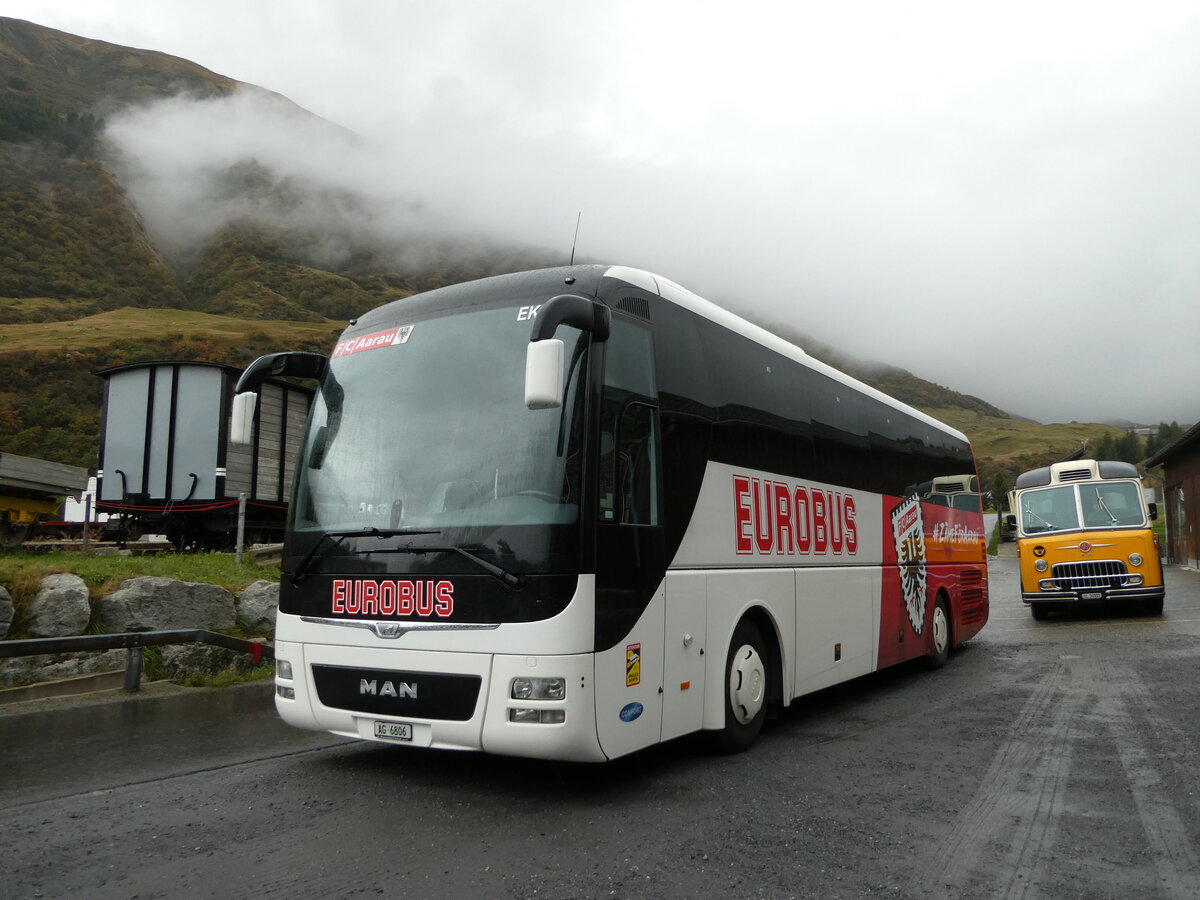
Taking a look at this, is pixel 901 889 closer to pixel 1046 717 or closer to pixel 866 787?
pixel 866 787

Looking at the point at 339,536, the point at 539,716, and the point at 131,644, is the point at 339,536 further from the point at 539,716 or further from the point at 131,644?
the point at 131,644

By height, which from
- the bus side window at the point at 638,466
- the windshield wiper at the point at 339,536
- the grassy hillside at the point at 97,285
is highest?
the grassy hillside at the point at 97,285

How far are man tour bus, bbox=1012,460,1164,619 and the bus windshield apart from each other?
46.1 ft

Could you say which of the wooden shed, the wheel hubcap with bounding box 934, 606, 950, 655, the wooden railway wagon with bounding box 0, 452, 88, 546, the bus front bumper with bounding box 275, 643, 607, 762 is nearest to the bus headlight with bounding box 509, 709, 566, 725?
the bus front bumper with bounding box 275, 643, 607, 762

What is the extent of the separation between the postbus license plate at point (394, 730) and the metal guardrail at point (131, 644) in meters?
3.95

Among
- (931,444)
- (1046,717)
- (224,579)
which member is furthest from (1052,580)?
(224,579)

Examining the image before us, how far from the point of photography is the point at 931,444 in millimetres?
11602

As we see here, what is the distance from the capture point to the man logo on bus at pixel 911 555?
388 inches

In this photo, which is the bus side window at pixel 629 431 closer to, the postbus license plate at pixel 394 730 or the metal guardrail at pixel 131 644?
the postbus license plate at pixel 394 730

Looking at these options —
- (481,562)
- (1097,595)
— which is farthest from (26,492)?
(1097,595)

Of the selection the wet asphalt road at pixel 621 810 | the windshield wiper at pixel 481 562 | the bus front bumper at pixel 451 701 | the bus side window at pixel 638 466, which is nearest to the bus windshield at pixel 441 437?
the windshield wiper at pixel 481 562

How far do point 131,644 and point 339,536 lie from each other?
3979mm

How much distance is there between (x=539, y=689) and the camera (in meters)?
4.84

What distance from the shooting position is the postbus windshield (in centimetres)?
1656
